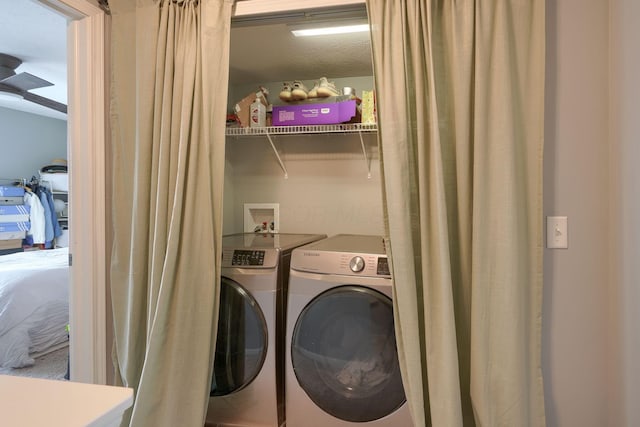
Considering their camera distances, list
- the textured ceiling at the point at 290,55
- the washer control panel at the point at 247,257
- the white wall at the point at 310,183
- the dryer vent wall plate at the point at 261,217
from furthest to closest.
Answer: the dryer vent wall plate at the point at 261,217, the white wall at the point at 310,183, the textured ceiling at the point at 290,55, the washer control panel at the point at 247,257

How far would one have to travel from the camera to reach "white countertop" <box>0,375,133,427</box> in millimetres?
544

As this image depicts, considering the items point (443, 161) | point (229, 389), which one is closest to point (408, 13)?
point (443, 161)

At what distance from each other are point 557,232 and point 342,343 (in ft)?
3.18

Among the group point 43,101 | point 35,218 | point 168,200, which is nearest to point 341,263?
point 168,200

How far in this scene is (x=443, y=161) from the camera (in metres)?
1.44

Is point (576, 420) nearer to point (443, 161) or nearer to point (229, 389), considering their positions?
point (443, 161)

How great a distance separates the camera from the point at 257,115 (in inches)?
92.8

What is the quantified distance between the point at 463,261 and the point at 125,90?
1.64 m

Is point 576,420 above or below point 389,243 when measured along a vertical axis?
below

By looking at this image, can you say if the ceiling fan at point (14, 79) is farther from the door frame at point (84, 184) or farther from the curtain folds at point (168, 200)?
the curtain folds at point (168, 200)

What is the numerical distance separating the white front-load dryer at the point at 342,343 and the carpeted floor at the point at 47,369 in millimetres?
2140

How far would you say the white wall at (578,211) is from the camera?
139 centimetres

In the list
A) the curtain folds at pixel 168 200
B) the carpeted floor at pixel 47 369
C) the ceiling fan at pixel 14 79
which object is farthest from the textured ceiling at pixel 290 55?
the carpeted floor at pixel 47 369

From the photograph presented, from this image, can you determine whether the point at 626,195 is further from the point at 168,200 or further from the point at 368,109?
the point at 168,200
